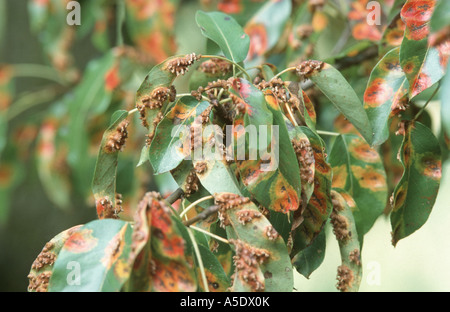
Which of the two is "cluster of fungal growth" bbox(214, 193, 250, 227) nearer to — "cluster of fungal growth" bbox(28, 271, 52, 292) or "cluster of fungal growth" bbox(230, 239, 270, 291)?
"cluster of fungal growth" bbox(230, 239, 270, 291)

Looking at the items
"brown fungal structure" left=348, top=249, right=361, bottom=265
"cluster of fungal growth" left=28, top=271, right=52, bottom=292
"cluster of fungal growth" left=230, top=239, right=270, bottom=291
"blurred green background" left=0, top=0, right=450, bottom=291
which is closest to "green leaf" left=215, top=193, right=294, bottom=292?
"cluster of fungal growth" left=230, top=239, right=270, bottom=291

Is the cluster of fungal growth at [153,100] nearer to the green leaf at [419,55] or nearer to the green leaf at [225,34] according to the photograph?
the green leaf at [225,34]

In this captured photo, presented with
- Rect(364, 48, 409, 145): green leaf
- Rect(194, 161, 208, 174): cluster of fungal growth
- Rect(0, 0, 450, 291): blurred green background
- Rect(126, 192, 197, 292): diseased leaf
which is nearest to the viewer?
Rect(126, 192, 197, 292): diseased leaf

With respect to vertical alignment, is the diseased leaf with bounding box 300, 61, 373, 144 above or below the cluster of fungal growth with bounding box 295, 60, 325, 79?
below

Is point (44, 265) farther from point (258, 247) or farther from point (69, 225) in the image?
point (69, 225)

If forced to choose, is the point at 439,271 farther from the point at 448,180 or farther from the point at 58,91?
the point at 58,91

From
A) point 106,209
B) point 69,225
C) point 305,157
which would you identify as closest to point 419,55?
point 305,157
